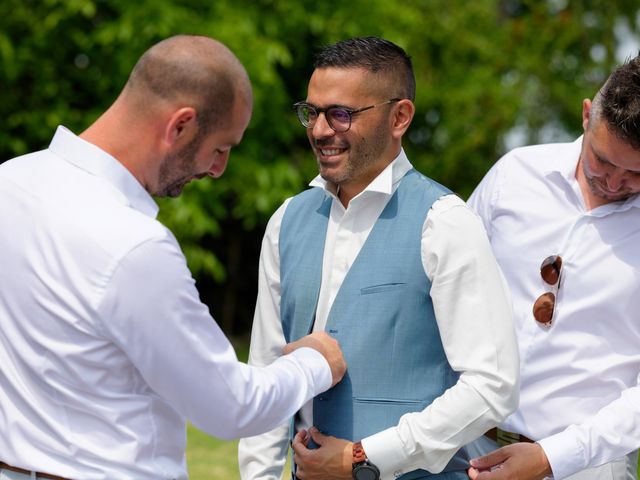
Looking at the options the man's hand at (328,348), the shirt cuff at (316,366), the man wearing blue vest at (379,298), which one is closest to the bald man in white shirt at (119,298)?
the shirt cuff at (316,366)

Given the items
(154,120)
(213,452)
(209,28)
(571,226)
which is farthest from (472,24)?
(154,120)

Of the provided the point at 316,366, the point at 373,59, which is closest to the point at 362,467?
the point at 316,366

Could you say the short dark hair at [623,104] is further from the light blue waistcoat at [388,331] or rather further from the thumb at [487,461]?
the thumb at [487,461]

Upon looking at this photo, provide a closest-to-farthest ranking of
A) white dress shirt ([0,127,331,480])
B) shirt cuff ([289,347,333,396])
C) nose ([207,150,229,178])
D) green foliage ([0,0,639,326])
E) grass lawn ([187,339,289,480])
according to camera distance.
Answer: white dress shirt ([0,127,331,480])
nose ([207,150,229,178])
shirt cuff ([289,347,333,396])
grass lawn ([187,339,289,480])
green foliage ([0,0,639,326])

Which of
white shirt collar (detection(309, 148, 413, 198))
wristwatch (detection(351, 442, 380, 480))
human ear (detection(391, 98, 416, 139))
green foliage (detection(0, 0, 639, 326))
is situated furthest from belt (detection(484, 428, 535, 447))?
green foliage (detection(0, 0, 639, 326))

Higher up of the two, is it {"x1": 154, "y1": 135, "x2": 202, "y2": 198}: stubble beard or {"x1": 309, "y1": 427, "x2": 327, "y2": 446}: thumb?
{"x1": 154, "y1": 135, "x2": 202, "y2": 198}: stubble beard

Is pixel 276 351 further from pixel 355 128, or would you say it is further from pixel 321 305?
pixel 355 128

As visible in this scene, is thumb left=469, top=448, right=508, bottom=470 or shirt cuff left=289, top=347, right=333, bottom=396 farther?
thumb left=469, top=448, right=508, bottom=470

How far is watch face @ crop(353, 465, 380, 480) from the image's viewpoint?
2.77 metres

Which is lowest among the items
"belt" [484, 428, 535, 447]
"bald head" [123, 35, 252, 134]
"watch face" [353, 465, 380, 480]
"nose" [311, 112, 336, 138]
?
"belt" [484, 428, 535, 447]

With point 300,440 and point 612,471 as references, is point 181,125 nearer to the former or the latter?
point 300,440

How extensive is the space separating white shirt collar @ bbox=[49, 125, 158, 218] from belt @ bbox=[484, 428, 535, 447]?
4.98ft

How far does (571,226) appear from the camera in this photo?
3.29 m

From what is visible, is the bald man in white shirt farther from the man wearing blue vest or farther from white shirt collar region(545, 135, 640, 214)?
white shirt collar region(545, 135, 640, 214)
